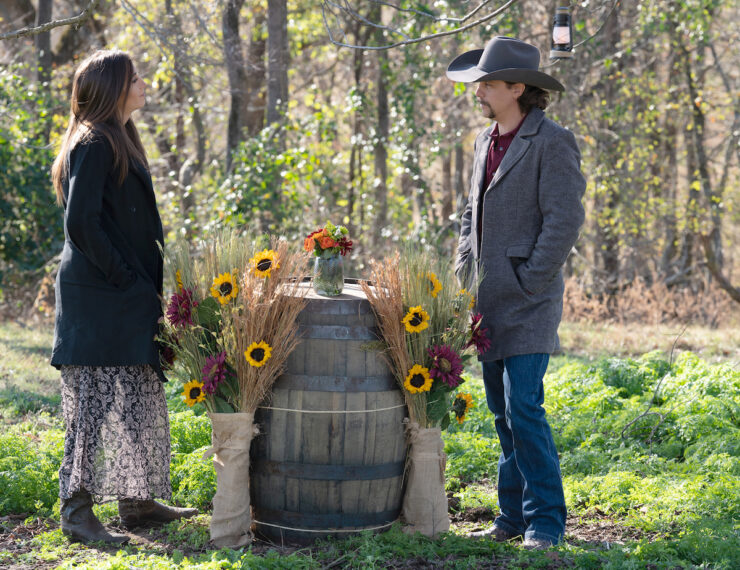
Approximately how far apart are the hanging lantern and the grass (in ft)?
7.23

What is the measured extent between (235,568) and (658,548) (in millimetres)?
1676

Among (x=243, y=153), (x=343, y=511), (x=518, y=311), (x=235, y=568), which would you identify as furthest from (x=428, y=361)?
(x=243, y=153)

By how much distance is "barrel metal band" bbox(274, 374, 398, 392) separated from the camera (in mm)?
3566

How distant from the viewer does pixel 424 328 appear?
3.59 meters

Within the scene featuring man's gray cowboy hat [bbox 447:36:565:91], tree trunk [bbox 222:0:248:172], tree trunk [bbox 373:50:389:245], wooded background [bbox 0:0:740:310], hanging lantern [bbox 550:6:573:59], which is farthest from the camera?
tree trunk [bbox 373:50:389:245]

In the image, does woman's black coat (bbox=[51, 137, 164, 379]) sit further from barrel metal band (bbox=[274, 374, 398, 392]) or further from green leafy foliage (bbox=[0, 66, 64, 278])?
green leafy foliage (bbox=[0, 66, 64, 278])

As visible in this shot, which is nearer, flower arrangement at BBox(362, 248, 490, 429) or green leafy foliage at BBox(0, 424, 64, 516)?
flower arrangement at BBox(362, 248, 490, 429)

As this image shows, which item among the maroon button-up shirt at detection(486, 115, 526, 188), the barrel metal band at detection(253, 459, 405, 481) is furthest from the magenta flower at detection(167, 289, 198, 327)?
the maroon button-up shirt at detection(486, 115, 526, 188)

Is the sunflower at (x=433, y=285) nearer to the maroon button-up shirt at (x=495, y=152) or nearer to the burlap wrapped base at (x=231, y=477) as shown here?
the maroon button-up shirt at (x=495, y=152)

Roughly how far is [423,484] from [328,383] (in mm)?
643

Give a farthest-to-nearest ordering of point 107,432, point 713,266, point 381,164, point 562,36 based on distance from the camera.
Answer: point 381,164 < point 713,266 < point 562,36 < point 107,432

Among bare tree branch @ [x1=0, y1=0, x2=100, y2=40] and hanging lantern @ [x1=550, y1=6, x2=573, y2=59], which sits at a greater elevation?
hanging lantern @ [x1=550, y1=6, x2=573, y2=59]

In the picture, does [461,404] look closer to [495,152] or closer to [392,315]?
[392,315]

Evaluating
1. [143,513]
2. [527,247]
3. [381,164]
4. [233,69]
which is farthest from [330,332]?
[381,164]
